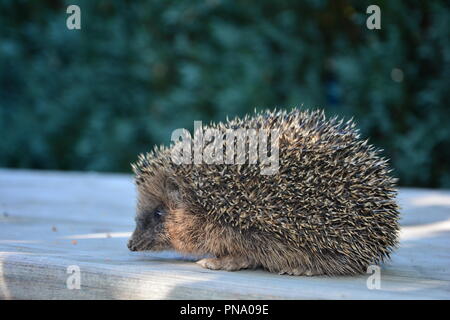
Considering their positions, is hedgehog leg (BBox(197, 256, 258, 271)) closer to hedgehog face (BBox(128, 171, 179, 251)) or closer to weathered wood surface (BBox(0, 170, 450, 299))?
weathered wood surface (BBox(0, 170, 450, 299))

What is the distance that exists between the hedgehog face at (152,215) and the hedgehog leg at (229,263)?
37 centimetres

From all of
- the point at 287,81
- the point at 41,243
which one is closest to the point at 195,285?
the point at 41,243

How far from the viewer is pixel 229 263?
3.55 m

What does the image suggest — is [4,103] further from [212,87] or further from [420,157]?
[420,157]

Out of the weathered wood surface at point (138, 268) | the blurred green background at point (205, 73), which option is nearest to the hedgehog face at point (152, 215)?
the weathered wood surface at point (138, 268)

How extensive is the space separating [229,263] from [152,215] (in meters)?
0.63

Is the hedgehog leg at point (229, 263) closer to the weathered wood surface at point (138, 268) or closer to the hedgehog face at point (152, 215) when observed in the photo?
the weathered wood surface at point (138, 268)

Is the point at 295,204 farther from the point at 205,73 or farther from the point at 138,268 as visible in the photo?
the point at 205,73

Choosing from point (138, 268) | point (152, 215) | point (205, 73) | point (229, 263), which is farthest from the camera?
point (205, 73)

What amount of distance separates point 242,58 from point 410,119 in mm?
2473

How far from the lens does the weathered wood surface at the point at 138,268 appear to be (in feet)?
9.91

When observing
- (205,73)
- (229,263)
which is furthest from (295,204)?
(205,73)

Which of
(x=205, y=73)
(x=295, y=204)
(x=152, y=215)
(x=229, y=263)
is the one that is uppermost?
(x=205, y=73)

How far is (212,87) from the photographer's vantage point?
29.9 feet
